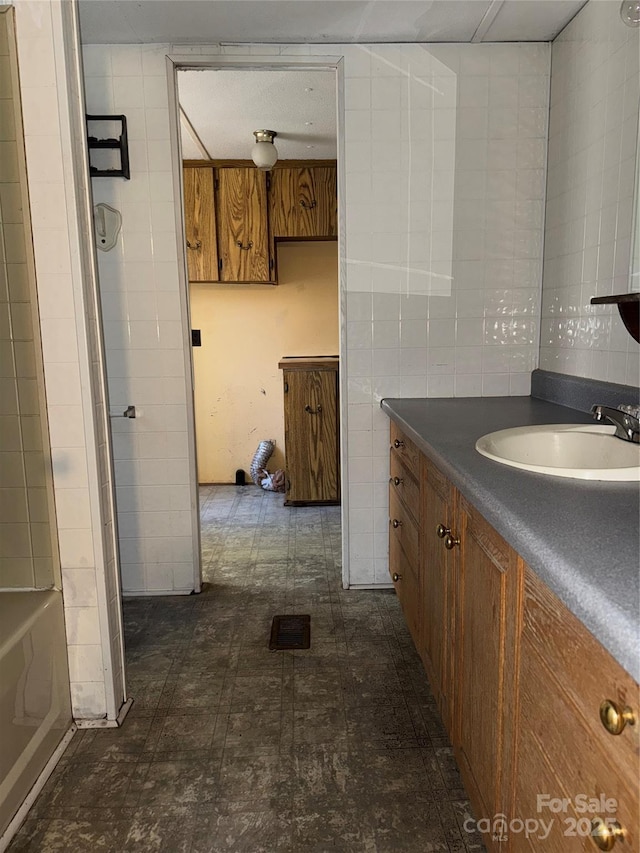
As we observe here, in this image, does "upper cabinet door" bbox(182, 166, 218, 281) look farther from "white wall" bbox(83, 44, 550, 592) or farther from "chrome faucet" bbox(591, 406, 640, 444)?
"chrome faucet" bbox(591, 406, 640, 444)

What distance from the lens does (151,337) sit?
2.49m

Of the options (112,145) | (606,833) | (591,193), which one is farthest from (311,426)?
(606,833)

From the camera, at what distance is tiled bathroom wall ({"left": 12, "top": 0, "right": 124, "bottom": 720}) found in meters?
1.50

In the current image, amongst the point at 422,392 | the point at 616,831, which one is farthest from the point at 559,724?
the point at 422,392

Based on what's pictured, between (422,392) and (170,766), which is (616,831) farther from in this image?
(422,392)

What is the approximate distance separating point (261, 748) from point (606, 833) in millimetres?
1184

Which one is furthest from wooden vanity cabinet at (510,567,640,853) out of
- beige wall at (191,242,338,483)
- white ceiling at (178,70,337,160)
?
beige wall at (191,242,338,483)

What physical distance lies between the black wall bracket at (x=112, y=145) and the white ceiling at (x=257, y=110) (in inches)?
14.9

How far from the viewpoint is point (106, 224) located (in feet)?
7.82

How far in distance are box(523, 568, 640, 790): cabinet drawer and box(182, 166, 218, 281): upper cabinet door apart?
3.52m

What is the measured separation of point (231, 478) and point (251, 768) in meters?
3.14

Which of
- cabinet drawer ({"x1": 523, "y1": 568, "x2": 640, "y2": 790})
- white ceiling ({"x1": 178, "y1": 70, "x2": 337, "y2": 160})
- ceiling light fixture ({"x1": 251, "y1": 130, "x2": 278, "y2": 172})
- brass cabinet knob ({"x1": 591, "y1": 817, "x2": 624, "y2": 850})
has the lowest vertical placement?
brass cabinet knob ({"x1": 591, "y1": 817, "x2": 624, "y2": 850})

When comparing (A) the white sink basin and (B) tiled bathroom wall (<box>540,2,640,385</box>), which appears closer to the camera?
(A) the white sink basin

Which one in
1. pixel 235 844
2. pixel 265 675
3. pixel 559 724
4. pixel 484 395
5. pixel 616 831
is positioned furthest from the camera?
pixel 484 395
